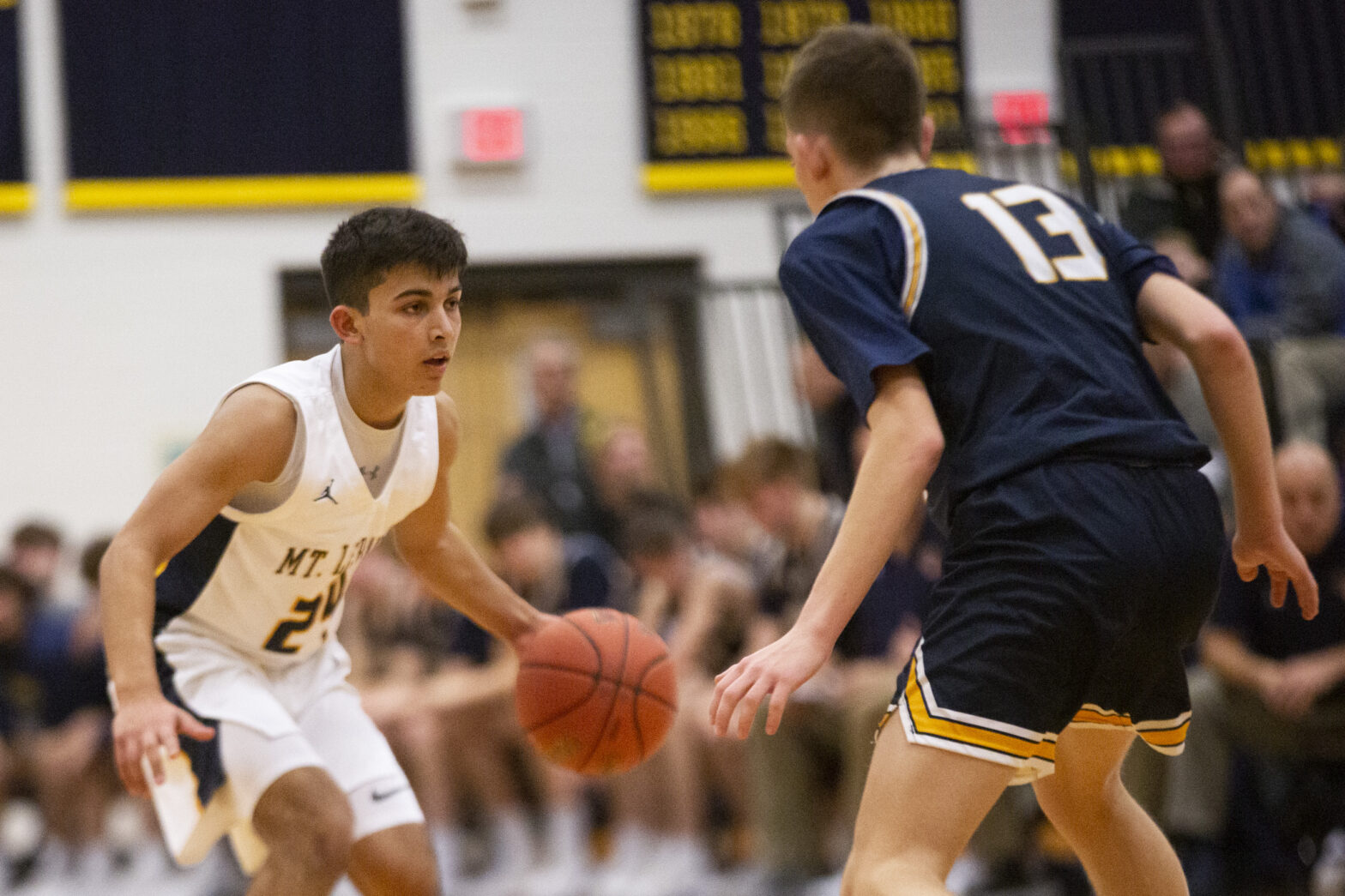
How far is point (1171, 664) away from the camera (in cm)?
258

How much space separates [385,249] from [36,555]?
5465 mm

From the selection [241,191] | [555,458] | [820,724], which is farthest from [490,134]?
[820,724]

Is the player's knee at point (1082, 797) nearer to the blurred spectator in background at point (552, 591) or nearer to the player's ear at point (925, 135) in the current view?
the player's ear at point (925, 135)

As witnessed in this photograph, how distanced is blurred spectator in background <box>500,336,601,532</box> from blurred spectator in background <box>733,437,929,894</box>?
156cm

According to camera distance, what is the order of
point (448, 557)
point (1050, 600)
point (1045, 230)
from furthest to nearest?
1. point (448, 557)
2. point (1045, 230)
3. point (1050, 600)

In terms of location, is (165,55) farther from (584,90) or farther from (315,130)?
(584,90)

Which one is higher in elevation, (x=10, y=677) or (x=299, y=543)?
(x=299, y=543)

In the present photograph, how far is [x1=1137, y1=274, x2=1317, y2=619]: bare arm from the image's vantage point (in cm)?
257

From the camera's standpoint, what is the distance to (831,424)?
6852 millimetres

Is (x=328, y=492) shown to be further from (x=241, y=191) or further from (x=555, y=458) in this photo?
(x=241, y=191)

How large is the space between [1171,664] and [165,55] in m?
7.92

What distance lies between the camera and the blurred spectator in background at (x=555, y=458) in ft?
25.2

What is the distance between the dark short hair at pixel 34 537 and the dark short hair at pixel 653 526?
2.99 metres

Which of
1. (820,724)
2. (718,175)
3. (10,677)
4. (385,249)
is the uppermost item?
(718,175)
